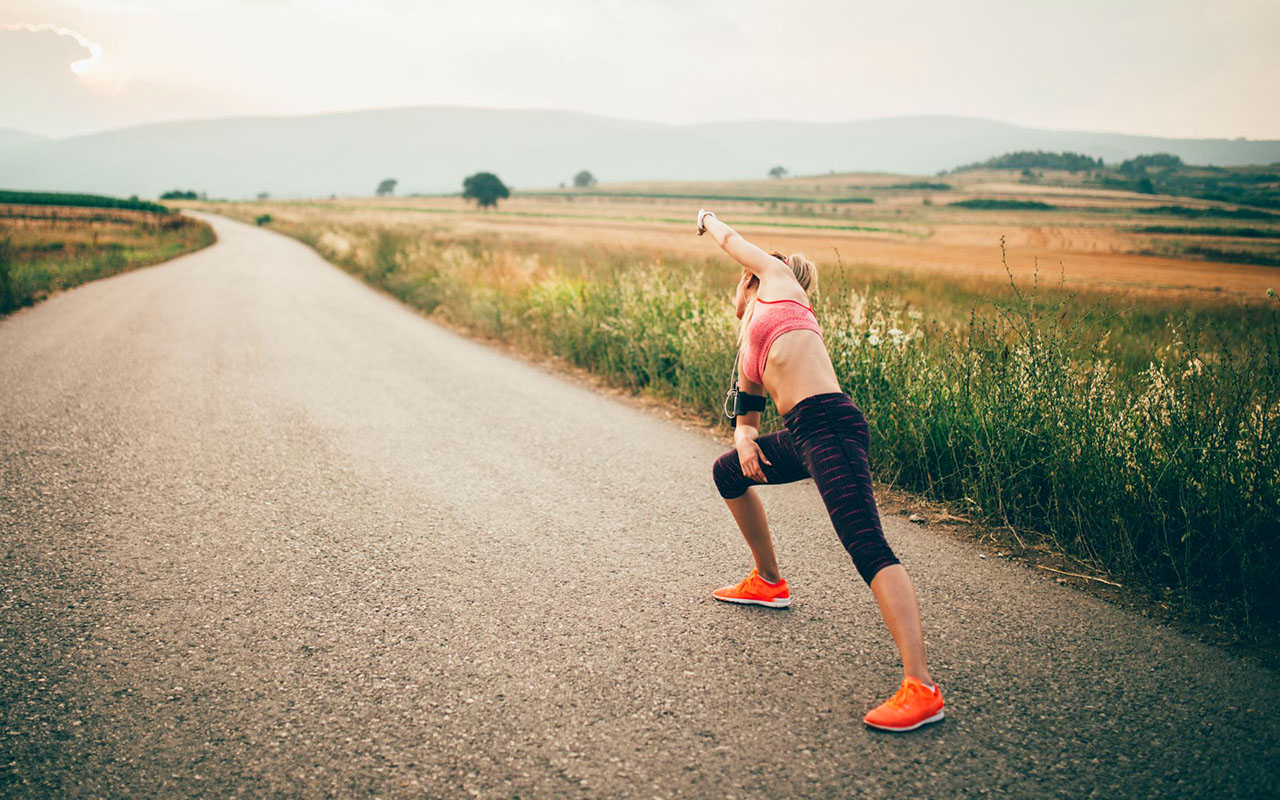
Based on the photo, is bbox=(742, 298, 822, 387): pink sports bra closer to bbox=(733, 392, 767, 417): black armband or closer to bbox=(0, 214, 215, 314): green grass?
bbox=(733, 392, 767, 417): black armband

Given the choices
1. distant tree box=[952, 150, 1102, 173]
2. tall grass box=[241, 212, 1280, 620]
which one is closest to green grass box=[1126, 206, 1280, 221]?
tall grass box=[241, 212, 1280, 620]

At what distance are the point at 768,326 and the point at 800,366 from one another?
0.21m

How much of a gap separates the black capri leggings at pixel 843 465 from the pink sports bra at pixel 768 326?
0.82 ft

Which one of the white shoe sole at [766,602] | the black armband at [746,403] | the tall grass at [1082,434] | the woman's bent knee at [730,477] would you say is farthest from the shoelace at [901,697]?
the tall grass at [1082,434]

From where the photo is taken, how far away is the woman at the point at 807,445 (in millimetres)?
2377

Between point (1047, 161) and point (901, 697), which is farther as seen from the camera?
point (1047, 161)

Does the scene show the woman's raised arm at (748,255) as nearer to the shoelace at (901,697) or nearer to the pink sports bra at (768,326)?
the pink sports bra at (768,326)

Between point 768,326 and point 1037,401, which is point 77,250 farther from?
point 1037,401

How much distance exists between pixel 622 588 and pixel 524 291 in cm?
982

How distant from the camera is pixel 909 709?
233cm

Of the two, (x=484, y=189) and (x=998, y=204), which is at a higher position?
(x=484, y=189)

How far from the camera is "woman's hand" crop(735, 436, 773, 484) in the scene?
111 inches

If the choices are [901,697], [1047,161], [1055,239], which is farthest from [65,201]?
[1047,161]

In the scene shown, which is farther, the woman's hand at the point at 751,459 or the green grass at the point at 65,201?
the green grass at the point at 65,201
